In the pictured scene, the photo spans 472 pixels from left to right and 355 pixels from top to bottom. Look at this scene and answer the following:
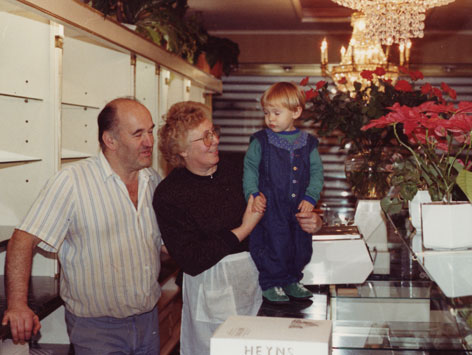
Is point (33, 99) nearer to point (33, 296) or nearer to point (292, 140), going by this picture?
point (33, 296)

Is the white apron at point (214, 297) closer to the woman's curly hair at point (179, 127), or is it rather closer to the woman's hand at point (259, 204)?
the woman's hand at point (259, 204)

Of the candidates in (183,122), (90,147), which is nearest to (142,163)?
(183,122)

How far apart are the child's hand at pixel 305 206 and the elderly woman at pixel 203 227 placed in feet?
0.20

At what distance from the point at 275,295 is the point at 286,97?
0.79 meters

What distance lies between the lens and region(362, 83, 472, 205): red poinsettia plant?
1.76 m

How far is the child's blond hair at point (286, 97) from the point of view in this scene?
239cm

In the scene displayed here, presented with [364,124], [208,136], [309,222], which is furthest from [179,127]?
[364,124]

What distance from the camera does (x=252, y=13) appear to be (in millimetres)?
6586

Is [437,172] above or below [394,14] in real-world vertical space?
below

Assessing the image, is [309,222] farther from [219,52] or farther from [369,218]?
[219,52]

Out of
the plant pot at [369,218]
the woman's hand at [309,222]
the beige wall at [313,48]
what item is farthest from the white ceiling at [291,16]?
the woman's hand at [309,222]

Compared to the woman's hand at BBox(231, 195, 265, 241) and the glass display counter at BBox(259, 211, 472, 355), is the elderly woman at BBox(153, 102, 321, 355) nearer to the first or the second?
the woman's hand at BBox(231, 195, 265, 241)

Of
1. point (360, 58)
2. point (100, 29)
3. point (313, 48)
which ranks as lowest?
point (100, 29)

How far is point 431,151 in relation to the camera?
2.03 meters
